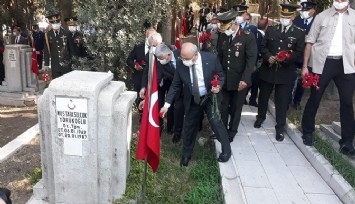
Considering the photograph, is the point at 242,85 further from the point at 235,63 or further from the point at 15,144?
the point at 15,144

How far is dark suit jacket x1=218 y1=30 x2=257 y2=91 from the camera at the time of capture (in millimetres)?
5258

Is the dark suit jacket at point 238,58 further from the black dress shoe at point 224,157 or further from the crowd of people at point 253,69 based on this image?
the black dress shoe at point 224,157

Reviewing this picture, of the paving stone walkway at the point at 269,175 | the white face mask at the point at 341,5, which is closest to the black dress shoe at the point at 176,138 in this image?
the paving stone walkway at the point at 269,175

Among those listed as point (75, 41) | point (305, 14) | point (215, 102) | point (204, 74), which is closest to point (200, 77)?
point (204, 74)

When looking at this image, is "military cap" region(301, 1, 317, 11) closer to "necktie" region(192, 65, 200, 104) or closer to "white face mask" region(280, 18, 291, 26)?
"white face mask" region(280, 18, 291, 26)

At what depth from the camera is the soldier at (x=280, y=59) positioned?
5352 mm

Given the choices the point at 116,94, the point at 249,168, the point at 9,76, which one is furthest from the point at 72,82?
the point at 9,76

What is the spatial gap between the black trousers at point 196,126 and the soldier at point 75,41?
3.87m

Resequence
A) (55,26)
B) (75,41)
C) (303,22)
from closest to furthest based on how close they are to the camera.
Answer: (303,22) < (75,41) < (55,26)

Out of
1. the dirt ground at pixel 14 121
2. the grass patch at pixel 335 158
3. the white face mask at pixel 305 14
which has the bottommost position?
the dirt ground at pixel 14 121

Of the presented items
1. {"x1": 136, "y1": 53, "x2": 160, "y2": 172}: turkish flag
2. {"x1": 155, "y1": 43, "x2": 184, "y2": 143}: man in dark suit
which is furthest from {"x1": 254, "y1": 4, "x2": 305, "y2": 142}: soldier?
{"x1": 136, "y1": 53, "x2": 160, "y2": 172}: turkish flag

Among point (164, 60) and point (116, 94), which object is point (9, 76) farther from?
point (116, 94)

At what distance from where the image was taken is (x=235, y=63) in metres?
5.41

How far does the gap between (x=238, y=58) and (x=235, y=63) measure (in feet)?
0.28
